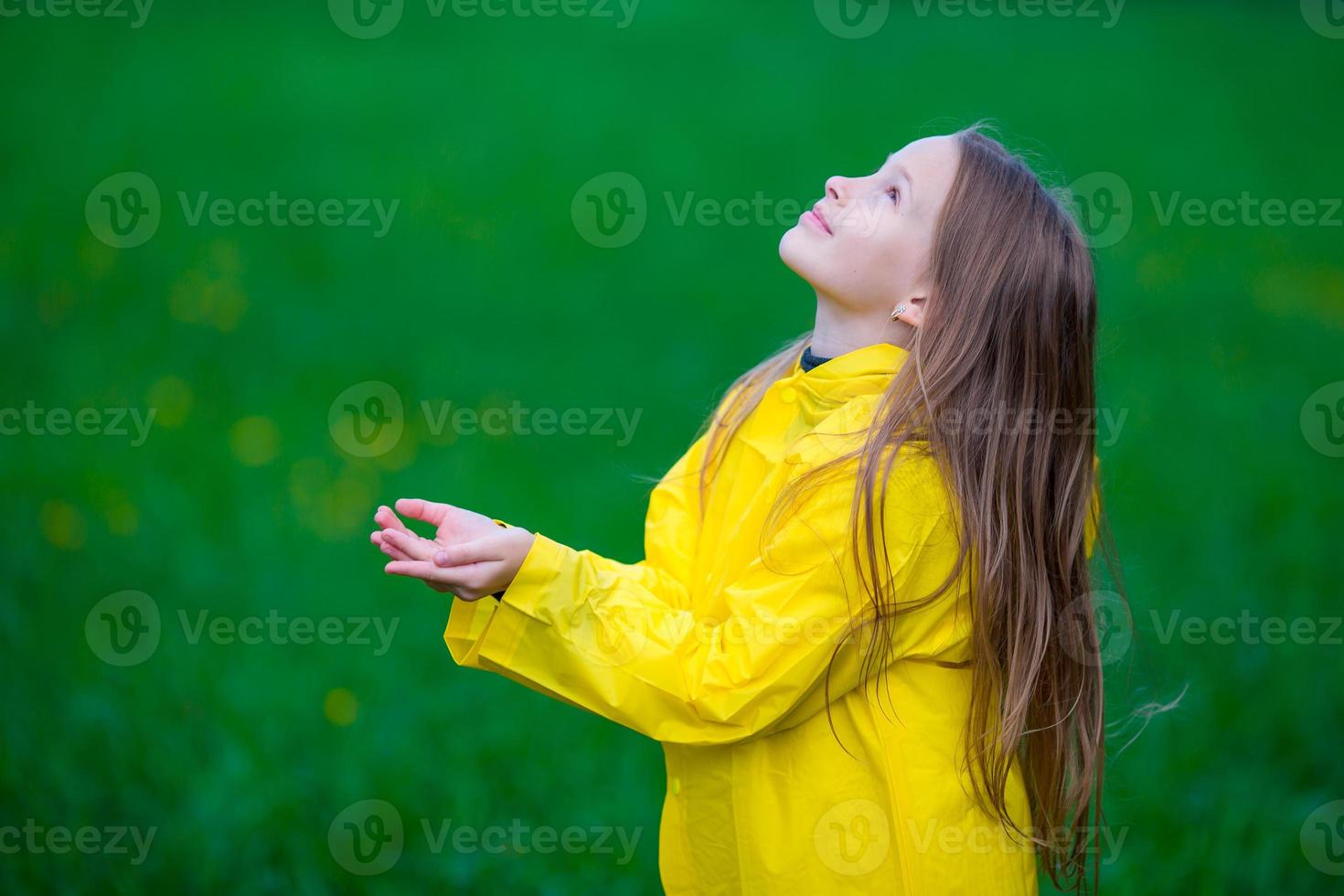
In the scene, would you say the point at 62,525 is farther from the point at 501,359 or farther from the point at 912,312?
the point at 912,312

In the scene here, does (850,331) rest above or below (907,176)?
below

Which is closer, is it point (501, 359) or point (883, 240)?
point (883, 240)

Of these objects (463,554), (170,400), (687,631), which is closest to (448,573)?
(463,554)

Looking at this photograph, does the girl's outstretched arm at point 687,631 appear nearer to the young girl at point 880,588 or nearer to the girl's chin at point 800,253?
the young girl at point 880,588

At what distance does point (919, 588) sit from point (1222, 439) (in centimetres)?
157

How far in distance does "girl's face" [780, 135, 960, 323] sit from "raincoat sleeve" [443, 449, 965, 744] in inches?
9.8

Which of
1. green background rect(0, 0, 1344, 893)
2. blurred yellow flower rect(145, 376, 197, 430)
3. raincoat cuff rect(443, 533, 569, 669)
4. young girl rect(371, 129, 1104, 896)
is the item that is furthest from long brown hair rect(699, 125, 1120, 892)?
blurred yellow flower rect(145, 376, 197, 430)

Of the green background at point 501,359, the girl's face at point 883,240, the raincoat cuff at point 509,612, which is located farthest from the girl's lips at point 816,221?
the green background at point 501,359

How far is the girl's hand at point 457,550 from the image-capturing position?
1.27 m

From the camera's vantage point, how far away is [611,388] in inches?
103

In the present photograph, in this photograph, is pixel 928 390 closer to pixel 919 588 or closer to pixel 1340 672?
pixel 919 588

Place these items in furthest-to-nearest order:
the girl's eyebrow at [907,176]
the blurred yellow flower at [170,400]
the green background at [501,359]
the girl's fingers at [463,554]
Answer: the blurred yellow flower at [170,400]
the green background at [501,359]
the girl's eyebrow at [907,176]
the girl's fingers at [463,554]

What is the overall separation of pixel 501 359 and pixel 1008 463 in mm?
1401

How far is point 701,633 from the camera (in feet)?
4.50
